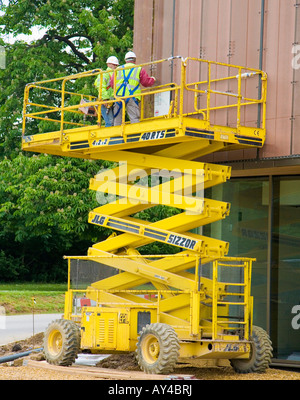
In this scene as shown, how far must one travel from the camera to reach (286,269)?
55.3ft

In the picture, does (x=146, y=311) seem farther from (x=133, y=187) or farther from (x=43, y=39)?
(x=43, y=39)

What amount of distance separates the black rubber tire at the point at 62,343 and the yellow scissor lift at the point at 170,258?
0.02 m

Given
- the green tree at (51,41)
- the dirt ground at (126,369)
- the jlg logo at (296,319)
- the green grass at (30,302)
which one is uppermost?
the green tree at (51,41)

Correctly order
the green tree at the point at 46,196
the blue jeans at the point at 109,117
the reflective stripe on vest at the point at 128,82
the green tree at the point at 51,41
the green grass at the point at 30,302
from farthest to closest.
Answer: the green tree at the point at 51,41, the green tree at the point at 46,196, the green grass at the point at 30,302, the blue jeans at the point at 109,117, the reflective stripe on vest at the point at 128,82

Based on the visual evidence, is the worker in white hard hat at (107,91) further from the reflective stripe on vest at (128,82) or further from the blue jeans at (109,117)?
the reflective stripe on vest at (128,82)

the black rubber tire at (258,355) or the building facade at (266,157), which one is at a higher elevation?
the building facade at (266,157)

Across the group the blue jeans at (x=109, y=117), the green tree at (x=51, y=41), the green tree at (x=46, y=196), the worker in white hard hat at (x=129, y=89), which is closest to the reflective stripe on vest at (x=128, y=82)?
the worker in white hard hat at (x=129, y=89)

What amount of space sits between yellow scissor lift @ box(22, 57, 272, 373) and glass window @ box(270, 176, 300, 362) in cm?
120

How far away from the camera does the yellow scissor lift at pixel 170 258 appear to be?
573 inches

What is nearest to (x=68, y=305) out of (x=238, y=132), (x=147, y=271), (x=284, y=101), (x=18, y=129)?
(x=147, y=271)

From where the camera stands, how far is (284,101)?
52.3 feet

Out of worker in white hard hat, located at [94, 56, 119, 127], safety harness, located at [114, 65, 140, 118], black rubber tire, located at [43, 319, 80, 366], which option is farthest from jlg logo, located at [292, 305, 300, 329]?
safety harness, located at [114, 65, 140, 118]

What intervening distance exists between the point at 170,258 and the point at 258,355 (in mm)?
2287

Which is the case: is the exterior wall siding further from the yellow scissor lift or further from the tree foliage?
the tree foliage
